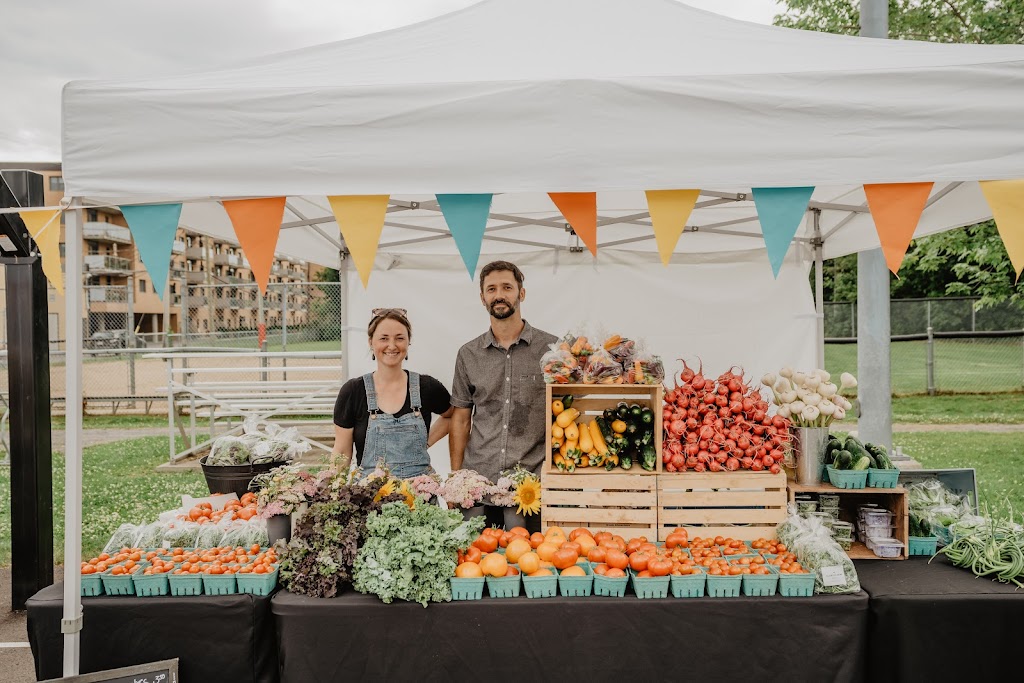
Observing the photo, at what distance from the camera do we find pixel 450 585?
2748 mm

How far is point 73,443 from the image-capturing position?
2.78 metres

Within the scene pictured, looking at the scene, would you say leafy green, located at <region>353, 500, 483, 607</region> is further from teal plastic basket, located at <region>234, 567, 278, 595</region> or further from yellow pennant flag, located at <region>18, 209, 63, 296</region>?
yellow pennant flag, located at <region>18, 209, 63, 296</region>

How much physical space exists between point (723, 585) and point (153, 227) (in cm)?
266

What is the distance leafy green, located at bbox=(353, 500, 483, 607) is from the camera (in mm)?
2689

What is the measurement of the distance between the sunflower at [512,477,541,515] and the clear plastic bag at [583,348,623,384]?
0.56 metres

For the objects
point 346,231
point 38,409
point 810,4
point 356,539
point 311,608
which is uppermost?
point 810,4

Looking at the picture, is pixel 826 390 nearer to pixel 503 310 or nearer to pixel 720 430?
pixel 720 430

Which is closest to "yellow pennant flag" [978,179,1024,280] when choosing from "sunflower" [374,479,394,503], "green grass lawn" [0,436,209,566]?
"sunflower" [374,479,394,503]

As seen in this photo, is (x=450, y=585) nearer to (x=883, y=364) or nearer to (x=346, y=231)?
(x=346, y=231)

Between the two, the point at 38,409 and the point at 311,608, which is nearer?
the point at 311,608

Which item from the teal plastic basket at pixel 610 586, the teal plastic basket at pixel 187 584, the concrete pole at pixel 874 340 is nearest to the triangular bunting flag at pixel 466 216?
the teal plastic basket at pixel 610 586

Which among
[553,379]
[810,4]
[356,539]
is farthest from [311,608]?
[810,4]

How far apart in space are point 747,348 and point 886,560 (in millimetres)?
2946

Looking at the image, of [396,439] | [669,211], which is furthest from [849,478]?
[396,439]
